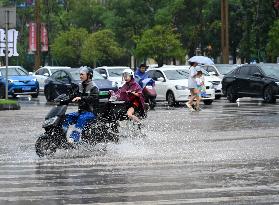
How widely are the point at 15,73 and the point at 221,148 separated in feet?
96.3

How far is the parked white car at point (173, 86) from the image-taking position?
3403 cm

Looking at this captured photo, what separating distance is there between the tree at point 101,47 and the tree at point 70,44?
9.63ft

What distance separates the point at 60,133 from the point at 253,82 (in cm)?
1975

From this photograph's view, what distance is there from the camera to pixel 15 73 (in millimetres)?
44594

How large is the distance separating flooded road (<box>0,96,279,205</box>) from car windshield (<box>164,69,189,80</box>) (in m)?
13.0

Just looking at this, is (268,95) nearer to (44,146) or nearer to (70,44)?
(44,146)

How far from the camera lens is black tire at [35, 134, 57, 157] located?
1546 centimetres

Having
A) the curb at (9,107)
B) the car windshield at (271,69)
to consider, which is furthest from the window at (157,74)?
the curb at (9,107)

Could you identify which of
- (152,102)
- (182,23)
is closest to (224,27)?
(182,23)

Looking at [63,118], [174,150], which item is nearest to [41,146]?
[63,118]

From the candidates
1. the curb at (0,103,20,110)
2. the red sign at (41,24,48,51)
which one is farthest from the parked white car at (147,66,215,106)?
the red sign at (41,24,48,51)

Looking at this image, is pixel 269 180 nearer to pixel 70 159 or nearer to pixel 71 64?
pixel 70 159

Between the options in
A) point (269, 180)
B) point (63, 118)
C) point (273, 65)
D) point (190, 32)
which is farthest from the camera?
point (190, 32)

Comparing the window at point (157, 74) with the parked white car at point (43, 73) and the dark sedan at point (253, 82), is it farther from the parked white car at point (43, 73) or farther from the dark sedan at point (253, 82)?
the parked white car at point (43, 73)
